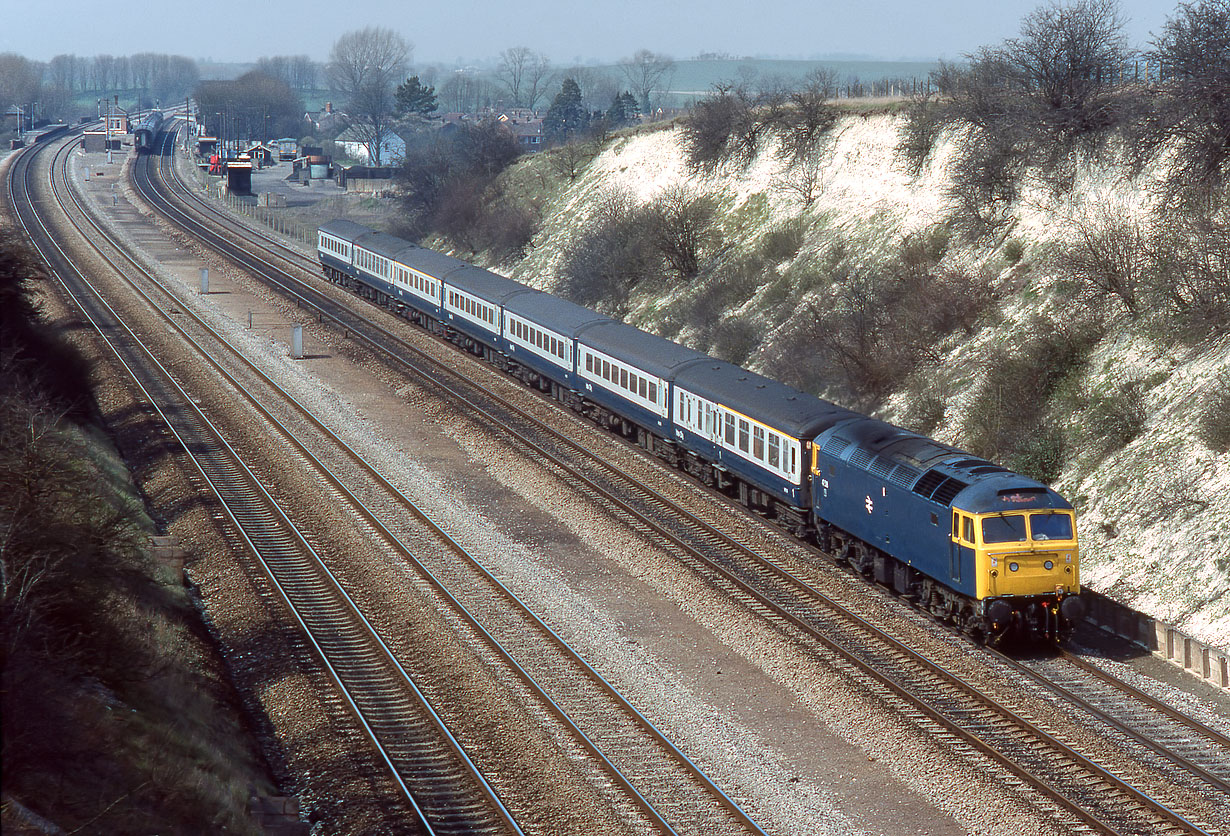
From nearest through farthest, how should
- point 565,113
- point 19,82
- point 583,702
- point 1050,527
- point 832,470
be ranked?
point 583,702, point 1050,527, point 832,470, point 565,113, point 19,82

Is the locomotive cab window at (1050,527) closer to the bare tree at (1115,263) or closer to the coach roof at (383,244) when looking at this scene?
the bare tree at (1115,263)

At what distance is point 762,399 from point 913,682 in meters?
9.60

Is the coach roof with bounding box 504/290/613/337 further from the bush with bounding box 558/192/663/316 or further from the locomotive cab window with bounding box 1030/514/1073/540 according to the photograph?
the locomotive cab window with bounding box 1030/514/1073/540

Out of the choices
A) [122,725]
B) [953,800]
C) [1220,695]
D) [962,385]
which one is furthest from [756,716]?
[962,385]

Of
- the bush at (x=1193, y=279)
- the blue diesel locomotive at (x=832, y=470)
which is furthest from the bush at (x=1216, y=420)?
the blue diesel locomotive at (x=832, y=470)

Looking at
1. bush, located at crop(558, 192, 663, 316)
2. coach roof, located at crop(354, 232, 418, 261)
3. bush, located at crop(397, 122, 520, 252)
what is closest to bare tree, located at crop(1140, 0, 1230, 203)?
bush, located at crop(558, 192, 663, 316)

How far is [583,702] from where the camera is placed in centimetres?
1872

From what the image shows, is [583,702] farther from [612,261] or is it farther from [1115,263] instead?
[612,261]

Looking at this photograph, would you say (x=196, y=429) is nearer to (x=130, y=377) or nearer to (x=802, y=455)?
(x=130, y=377)

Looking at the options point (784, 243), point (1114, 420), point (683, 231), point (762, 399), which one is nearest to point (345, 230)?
point (683, 231)

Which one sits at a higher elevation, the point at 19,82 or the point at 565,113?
the point at 19,82

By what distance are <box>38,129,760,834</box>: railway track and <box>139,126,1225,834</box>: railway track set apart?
398 centimetres

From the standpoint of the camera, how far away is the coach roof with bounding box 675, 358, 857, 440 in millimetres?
25531

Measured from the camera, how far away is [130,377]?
4128 centimetres
